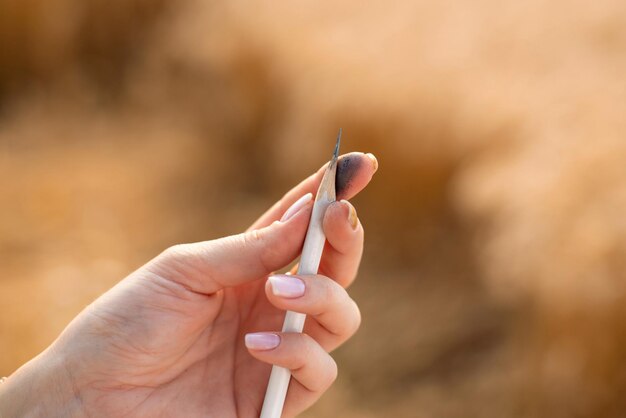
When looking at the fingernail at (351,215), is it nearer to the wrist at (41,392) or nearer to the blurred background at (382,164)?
the wrist at (41,392)

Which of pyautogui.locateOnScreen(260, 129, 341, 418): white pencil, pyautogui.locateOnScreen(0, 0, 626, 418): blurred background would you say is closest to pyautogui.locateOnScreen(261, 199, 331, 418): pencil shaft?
pyautogui.locateOnScreen(260, 129, 341, 418): white pencil

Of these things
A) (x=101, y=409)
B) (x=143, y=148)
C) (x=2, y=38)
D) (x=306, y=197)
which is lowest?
(x=101, y=409)

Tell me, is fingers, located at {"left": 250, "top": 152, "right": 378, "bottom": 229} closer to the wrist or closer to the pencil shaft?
the pencil shaft

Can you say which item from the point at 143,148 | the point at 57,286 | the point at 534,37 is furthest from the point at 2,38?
the point at 534,37

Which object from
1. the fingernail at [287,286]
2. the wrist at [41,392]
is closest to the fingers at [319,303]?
the fingernail at [287,286]

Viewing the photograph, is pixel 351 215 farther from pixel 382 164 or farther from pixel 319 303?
pixel 382 164

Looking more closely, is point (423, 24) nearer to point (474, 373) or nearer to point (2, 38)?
point (474, 373)

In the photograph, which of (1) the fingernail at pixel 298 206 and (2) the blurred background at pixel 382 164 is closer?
(1) the fingernail at pixel 298 206
